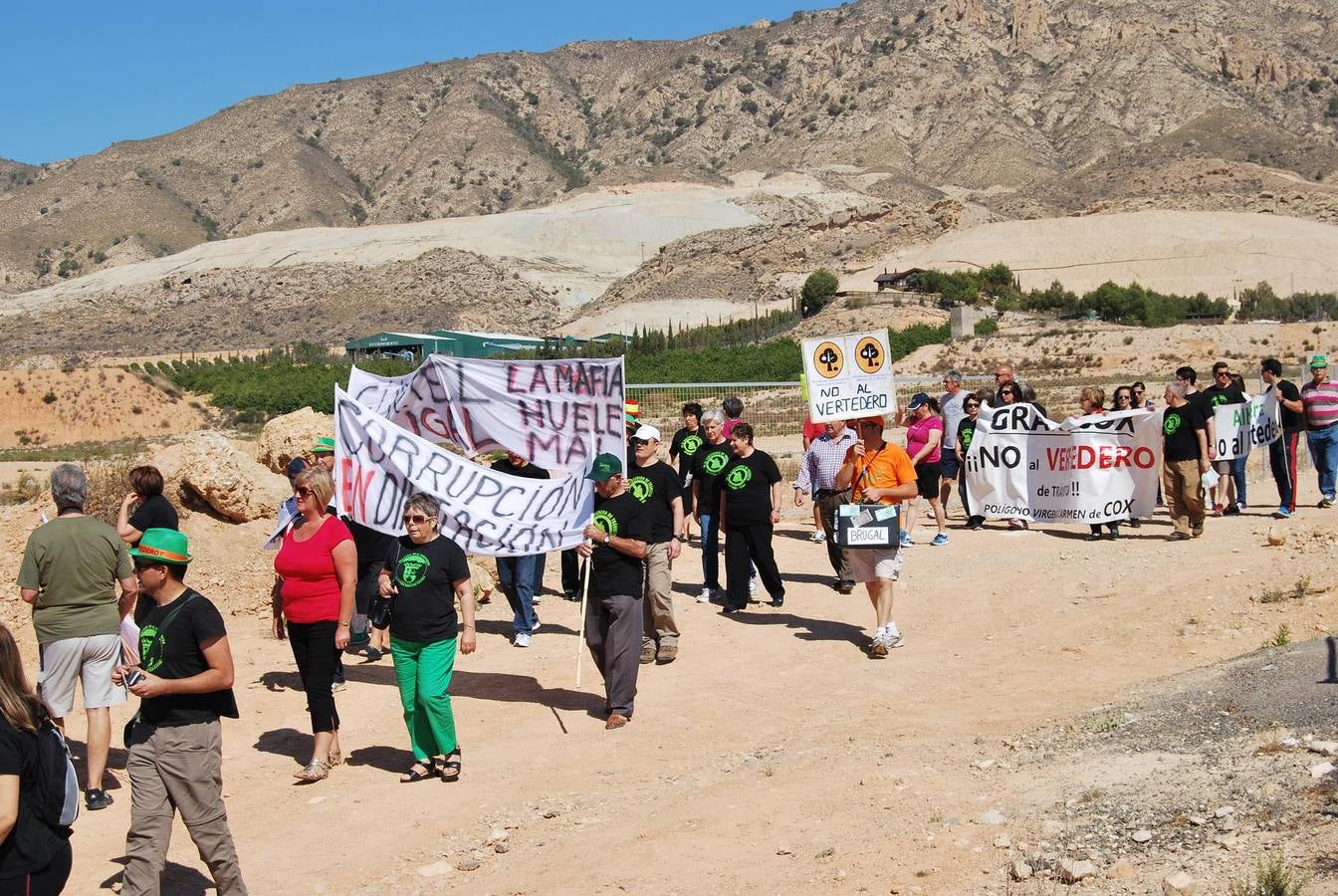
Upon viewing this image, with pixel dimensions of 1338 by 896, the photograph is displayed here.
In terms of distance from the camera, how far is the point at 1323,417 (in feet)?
50.8

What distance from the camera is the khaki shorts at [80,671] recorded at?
24.5 ft

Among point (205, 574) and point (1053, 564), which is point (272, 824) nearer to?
point (205, 574)

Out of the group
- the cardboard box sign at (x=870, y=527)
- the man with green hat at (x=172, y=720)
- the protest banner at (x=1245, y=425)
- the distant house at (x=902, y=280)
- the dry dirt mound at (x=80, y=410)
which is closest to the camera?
the man with green hat at (x=172, y=720)

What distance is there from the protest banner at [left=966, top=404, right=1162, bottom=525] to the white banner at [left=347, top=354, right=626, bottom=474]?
6.60 m

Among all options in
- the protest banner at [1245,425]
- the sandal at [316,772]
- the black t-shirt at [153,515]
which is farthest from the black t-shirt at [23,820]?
the protest banner at [1245,425]

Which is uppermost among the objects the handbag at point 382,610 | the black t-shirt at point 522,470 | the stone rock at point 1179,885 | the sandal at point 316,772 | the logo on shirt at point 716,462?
the black t-shirt at point 522,470

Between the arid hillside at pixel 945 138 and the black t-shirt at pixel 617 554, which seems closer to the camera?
the black t-shirt at pixel 617 554

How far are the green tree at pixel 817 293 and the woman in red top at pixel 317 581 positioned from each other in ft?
233

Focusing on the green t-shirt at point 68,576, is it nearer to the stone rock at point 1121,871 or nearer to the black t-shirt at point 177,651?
the black t-shirt at point 177,651

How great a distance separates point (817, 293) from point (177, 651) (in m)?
76.7

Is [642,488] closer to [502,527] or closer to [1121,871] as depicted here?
[502,527]

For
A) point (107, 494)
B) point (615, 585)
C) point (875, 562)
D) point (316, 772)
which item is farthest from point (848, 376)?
point (107, 494)

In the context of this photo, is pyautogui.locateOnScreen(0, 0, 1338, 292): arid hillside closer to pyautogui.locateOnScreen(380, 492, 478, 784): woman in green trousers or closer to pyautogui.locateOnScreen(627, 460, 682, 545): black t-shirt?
pyautogui.locateOnScreen(627, 460, 682, 545): black t-shirt

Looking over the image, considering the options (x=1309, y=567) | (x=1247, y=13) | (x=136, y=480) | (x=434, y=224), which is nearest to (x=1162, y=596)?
(x=1309, y=567)
